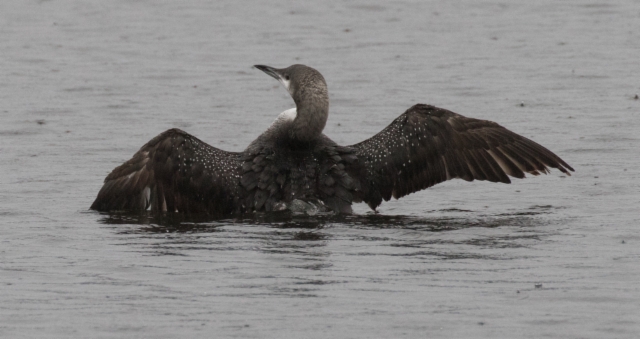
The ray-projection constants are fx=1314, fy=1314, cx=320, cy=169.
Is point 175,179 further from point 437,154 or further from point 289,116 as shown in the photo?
point 437,154

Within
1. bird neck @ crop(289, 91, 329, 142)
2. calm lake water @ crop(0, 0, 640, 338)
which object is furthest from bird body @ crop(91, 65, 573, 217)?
calm lake water @ crop(0, 0, 640, 338)

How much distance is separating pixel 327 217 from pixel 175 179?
1.26 m

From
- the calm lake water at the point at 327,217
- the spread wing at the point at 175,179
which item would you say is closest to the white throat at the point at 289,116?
the spread wing at the point at 175,179

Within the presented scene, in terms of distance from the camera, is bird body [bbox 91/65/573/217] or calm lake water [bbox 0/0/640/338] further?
bird body [bbox 91/65/573/217]

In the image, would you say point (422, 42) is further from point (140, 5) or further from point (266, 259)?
point (266, 259)

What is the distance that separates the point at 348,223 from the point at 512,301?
2664 millimetres

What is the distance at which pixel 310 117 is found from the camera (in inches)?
398

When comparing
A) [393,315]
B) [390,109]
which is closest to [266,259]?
[393,315]

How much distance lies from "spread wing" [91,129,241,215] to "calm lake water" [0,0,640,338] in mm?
285

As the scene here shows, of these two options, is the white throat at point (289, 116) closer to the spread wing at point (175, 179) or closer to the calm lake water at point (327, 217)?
the spread wing at point (175, 179)

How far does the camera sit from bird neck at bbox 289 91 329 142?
33.2 ft

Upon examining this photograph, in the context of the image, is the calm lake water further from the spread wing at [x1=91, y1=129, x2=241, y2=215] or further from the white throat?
the white throat

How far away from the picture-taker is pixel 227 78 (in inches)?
650

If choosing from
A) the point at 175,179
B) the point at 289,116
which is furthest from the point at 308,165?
the point at 175,179
